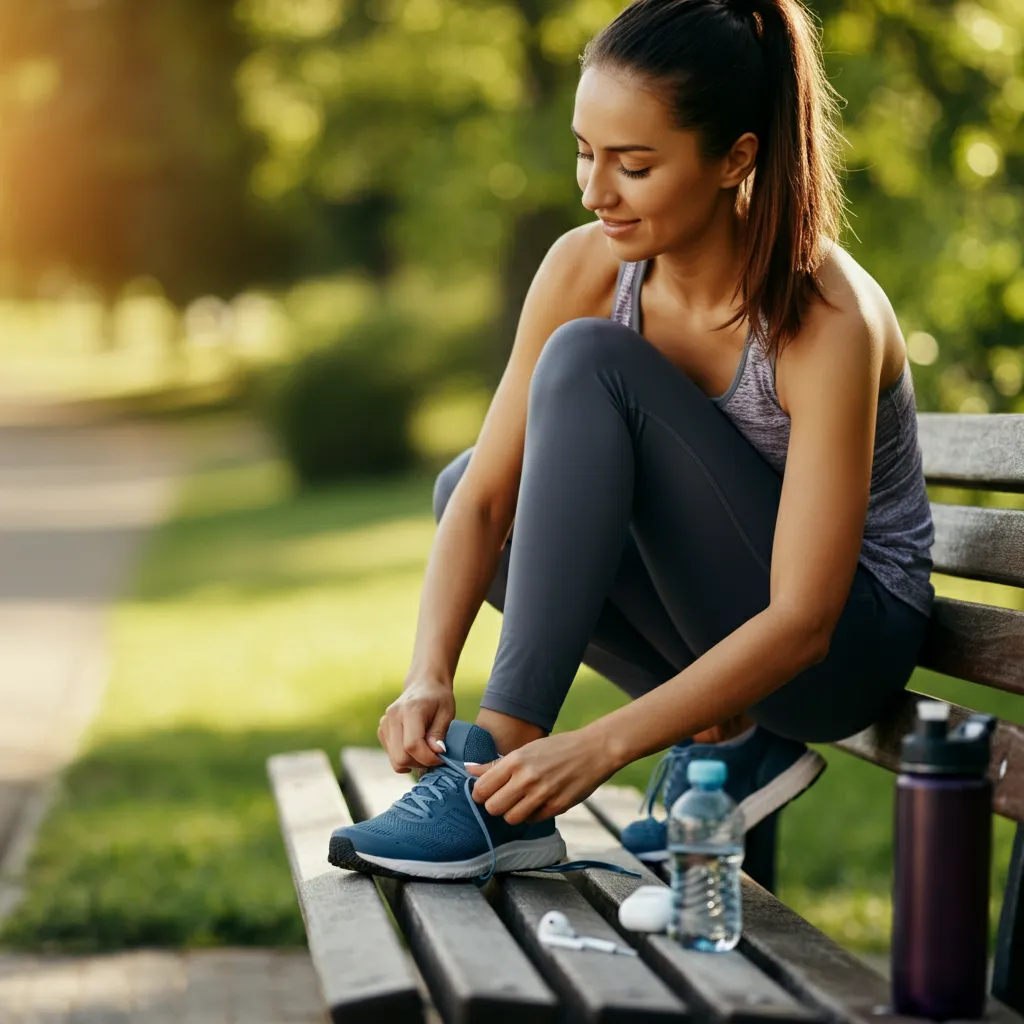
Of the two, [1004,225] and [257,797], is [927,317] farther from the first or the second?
[257,797]

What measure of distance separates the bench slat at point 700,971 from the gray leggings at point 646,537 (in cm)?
25

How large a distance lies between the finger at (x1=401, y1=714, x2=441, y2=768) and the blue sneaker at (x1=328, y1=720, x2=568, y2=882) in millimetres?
69

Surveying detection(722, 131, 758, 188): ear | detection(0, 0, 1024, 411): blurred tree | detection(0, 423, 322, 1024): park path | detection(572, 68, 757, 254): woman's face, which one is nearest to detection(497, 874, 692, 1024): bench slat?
detection(572, 68, 757, 254): woman's face

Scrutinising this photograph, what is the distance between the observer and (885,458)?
261 cm

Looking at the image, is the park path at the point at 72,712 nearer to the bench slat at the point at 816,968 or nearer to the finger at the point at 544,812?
the finger at the point at 544,812

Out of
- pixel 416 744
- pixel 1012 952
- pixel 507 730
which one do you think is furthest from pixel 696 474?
pixel 1012 952

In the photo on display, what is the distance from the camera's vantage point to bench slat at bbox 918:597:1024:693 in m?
2.43

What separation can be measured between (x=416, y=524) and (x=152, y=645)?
6153mm

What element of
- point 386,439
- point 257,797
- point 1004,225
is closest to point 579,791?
point 257,797

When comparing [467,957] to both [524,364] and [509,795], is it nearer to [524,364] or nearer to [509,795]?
[509,795]

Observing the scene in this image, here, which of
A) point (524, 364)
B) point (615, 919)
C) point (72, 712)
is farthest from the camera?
point (72, 712)

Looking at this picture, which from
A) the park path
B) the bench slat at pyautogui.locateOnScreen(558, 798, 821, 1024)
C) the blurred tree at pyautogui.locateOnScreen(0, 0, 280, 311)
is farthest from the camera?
the blurred tree at pyautogui.locateOnScreen(0, 0, 280, 311)

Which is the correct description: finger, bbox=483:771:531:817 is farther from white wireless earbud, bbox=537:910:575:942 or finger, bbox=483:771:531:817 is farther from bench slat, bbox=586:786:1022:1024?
bench slat, bbox=586:786:1022:1024

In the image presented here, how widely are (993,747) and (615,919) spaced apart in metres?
0.55
